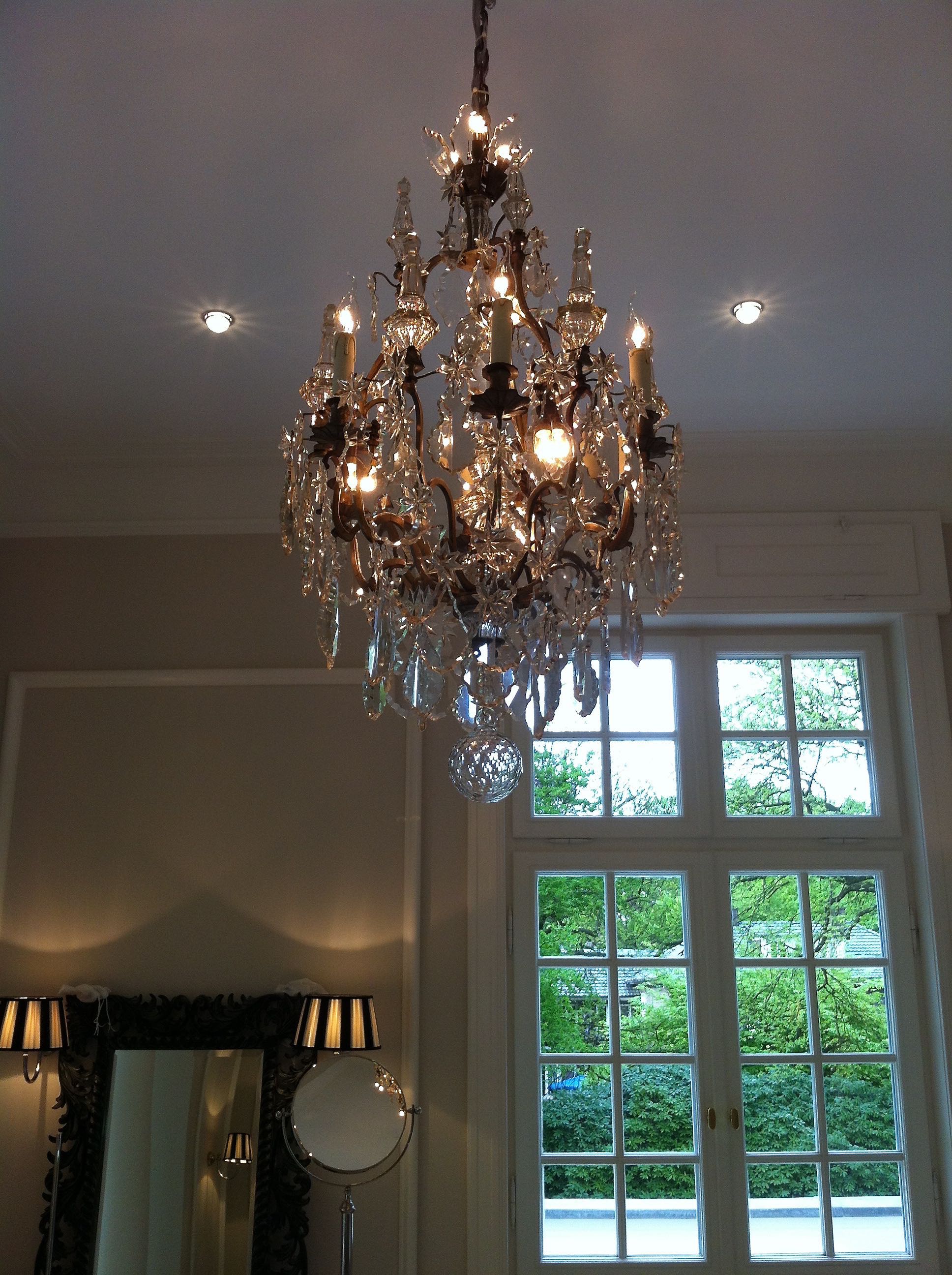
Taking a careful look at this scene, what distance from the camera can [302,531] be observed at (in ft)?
6.34

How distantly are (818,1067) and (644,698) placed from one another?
1420 millimetres

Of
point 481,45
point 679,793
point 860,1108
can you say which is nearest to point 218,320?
point 481,45

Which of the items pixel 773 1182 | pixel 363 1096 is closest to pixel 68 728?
pixel 363 1096

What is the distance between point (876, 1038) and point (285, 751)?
2.32 m

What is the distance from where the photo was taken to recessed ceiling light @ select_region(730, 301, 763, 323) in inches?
126

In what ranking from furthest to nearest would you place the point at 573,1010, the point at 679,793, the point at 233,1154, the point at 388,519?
the point at 679,793 → the point at 573,1010 → the point at 233,1154 → the point at 388,519

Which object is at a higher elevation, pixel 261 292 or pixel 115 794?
pixel 261 292

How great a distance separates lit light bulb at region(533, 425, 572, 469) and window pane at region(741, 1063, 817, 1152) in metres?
2.61

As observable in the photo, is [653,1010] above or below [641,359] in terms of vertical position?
below

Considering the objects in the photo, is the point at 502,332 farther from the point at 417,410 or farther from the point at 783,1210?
the point at 783,1210

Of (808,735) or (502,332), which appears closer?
(502,332)

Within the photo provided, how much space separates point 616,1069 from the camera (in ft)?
12.2

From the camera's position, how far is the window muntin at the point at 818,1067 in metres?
3.60

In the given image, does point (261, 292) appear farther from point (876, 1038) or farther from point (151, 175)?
point (876, 1038)
